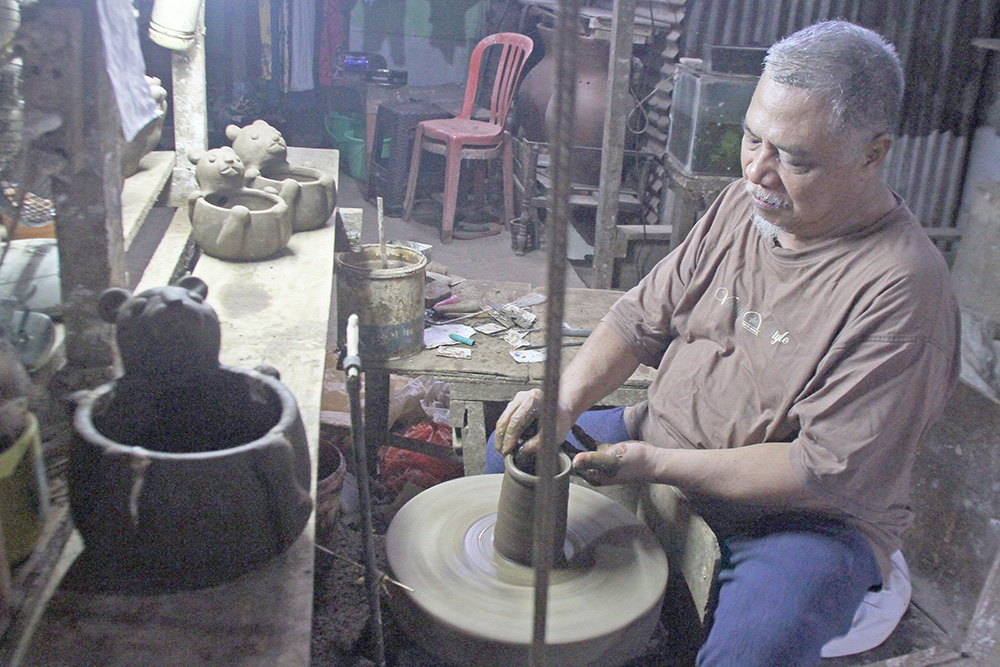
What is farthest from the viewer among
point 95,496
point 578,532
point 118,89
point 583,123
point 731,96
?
point 583,123

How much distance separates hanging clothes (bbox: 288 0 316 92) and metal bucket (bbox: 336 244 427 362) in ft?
18.2

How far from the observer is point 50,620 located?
49.8 inches

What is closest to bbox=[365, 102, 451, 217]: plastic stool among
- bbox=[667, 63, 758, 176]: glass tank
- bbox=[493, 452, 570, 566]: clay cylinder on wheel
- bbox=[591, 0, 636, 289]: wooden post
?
bbox=[591, 0, 636, 289]: wooden post

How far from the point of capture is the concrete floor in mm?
6180

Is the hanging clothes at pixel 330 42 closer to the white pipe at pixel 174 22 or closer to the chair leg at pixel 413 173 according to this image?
the chair leg at pixel 413 173

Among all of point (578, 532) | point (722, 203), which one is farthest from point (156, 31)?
point (578, 532)

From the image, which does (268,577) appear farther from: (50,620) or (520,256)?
(520,256)

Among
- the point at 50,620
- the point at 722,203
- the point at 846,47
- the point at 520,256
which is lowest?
the point at 520,256

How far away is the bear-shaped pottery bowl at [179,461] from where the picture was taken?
1.22 metres

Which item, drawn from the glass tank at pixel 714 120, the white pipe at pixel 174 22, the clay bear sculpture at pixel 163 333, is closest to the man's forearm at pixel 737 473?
the clay bear sculpture at pixel 163 333

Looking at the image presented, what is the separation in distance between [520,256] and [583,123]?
1120 mm

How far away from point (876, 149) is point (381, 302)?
63.5 inches

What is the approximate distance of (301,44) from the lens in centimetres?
797

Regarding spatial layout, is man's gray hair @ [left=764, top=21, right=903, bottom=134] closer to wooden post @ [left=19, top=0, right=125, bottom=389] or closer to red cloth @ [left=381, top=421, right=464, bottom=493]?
wooden post @ [left=19, top=0, right=125, bottom=389]
